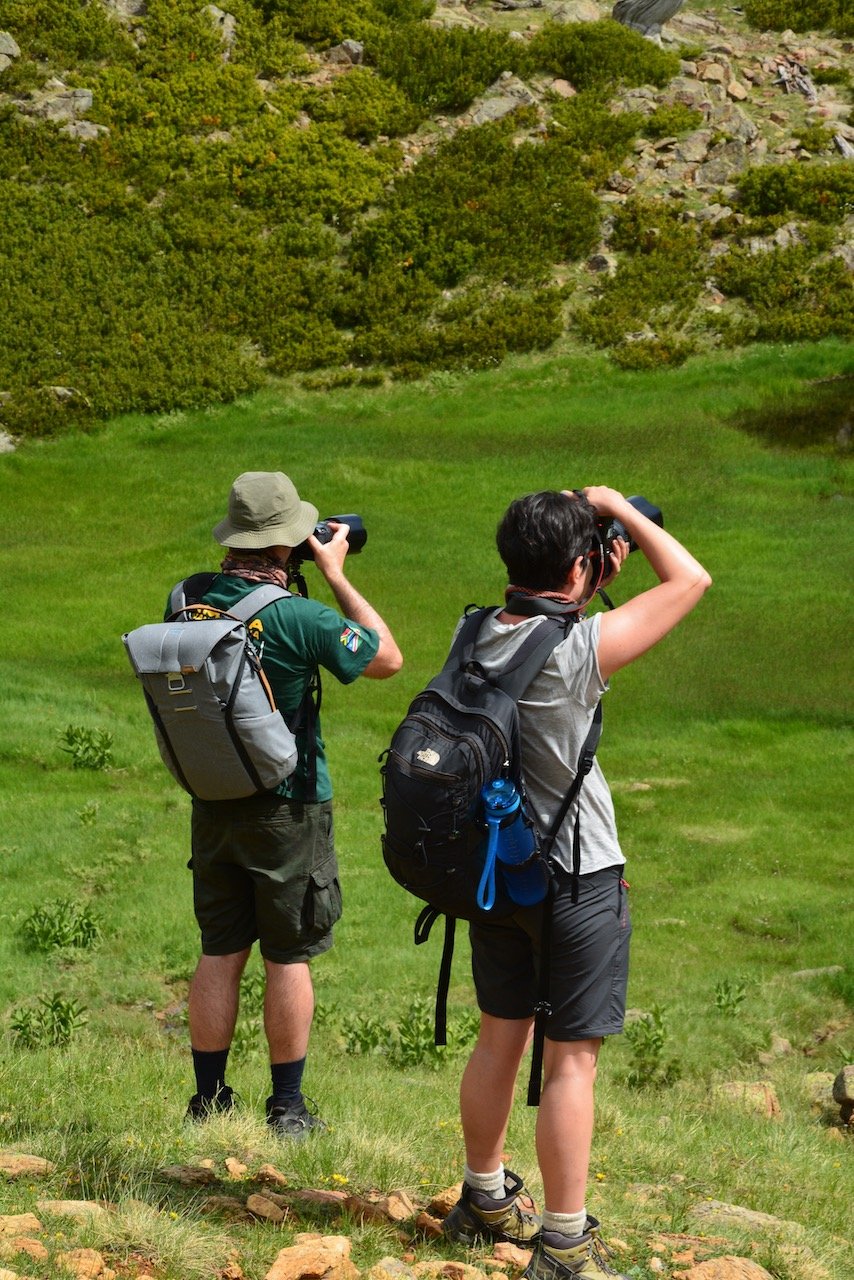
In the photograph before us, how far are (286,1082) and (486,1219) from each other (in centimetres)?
117

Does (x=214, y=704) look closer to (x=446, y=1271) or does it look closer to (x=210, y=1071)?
(x=210, y=1071)

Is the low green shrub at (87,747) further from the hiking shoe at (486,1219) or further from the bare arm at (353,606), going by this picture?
the hiking shoe at (486,1219)

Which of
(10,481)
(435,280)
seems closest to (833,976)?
(10,481)

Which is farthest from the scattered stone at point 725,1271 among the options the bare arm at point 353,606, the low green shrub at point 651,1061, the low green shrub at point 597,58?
the low green shrub at point 597,58

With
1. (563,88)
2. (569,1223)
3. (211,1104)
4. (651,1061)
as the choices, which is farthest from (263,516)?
(563,88)

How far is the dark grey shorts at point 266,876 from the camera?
4.90 meters

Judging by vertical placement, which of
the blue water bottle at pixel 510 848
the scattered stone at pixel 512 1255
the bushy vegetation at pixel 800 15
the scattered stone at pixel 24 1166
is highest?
the bushy vegetation at pixel 800 15

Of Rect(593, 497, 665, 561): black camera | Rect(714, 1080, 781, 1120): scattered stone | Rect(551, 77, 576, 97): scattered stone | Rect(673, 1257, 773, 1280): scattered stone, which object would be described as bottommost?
Rect(714, 1080, 781, 1120): scattered stone

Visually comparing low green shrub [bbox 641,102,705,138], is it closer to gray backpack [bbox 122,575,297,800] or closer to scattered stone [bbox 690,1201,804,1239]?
gray backpack [bbox 122,575,297,800]

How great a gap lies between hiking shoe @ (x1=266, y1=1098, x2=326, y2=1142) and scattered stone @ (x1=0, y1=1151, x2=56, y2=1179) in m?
0.89

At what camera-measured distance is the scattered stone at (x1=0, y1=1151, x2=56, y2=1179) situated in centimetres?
415

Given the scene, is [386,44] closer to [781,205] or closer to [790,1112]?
[781,205]

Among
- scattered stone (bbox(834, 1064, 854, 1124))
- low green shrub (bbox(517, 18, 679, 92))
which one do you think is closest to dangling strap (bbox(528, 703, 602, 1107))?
scattered stone (bbox(834, 1064, 854, 1124))

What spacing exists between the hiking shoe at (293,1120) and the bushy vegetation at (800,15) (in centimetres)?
3827
